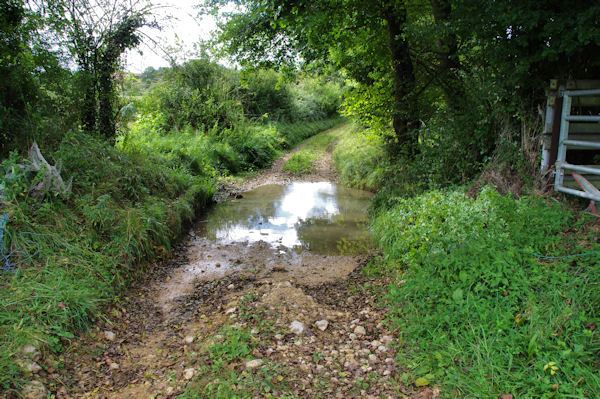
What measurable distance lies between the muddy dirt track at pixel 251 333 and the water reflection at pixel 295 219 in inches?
55.7

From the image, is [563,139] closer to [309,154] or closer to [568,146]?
[568,146]

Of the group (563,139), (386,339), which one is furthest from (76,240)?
(563,139)

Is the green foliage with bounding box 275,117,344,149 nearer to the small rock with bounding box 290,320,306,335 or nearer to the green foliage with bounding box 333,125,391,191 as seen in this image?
the green foliage with bounding box 333,125,391,191

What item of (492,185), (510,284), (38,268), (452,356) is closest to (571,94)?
(492,185)

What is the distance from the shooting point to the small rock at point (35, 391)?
9.95 ft

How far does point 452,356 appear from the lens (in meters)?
3.27

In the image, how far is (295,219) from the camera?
9.34 meters

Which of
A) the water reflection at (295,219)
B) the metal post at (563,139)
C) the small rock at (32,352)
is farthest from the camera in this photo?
the water reflection at (295,219)

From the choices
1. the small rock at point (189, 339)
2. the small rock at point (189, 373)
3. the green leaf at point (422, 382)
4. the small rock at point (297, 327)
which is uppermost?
the green leaf at point (422, 382)

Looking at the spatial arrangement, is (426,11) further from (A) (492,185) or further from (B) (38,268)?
(B) (38,268)

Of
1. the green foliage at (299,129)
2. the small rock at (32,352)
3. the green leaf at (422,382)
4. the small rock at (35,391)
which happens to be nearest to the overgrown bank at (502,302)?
the green leaf at (422,382)

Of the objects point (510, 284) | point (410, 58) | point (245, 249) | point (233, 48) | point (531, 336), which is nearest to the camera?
point (531, 336)

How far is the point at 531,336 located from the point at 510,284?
654 mm

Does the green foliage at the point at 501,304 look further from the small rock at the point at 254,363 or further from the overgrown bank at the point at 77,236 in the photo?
the overgrown bank at the point at 77,236
